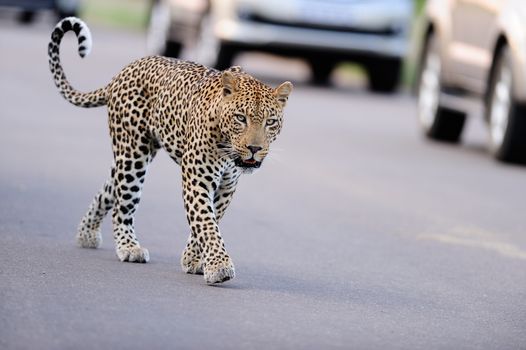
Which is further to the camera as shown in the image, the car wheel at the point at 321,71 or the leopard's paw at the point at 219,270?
the car wheel at the point at 321,71

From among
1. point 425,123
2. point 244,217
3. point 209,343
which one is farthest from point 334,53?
point 209,343

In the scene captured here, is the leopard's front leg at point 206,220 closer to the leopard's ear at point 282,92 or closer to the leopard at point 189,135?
the leopard at point 189,135

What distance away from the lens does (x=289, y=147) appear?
16.4 meters

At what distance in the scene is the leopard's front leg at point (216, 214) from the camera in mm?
8773

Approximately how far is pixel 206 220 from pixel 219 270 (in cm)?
29

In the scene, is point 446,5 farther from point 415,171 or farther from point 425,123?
point 415,171

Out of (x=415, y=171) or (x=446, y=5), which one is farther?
(x=446, y=5)

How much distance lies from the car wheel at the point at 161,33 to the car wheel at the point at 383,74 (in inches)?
114

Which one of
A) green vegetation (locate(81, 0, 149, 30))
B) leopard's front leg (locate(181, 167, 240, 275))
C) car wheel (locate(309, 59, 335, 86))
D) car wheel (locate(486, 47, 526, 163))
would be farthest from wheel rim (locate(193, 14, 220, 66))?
leopard's front leg (locate(181, 167, 240, 275))

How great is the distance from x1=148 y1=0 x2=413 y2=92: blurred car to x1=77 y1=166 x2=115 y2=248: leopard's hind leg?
12070 mm

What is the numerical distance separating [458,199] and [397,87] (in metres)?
10.6

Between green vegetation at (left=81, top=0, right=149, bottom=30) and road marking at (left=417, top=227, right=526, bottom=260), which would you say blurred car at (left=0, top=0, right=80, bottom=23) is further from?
road marking at (left=417, top=227, right=526, bottom=260)

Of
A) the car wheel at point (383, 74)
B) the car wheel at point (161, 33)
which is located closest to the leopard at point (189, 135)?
the car wheel at point (383, 74)

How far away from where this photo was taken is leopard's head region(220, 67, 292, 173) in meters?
8.35
